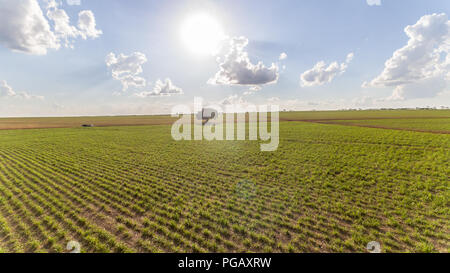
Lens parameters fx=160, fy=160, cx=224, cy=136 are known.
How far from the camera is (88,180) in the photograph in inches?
465

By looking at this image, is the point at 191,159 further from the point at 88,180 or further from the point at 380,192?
the point at 380,192

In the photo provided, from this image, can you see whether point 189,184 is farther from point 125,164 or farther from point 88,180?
point 125,164
